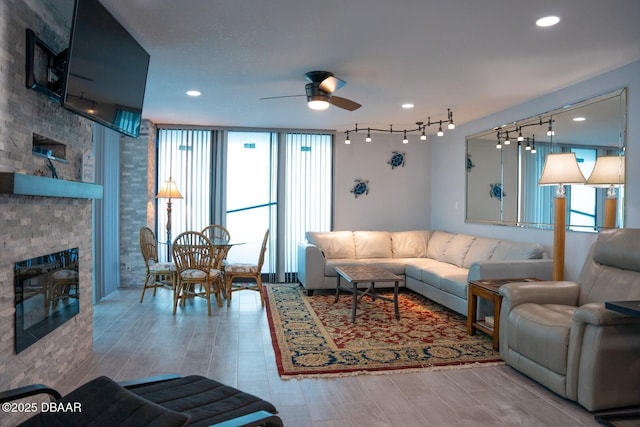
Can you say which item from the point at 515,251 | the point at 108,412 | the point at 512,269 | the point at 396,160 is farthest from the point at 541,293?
the point at 396,160

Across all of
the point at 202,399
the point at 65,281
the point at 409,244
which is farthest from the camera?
the point at 409,244

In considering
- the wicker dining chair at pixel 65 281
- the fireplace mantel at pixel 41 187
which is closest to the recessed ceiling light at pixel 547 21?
the fireplace mantel at pixel 41 187

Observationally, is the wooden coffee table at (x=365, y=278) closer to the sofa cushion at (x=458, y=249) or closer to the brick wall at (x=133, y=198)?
the sofa cushion at (x=458, y=249)

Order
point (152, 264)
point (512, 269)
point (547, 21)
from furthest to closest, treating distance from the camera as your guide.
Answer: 1. point (152, 264)
2. point (512, 269)
3. point (547, 21)

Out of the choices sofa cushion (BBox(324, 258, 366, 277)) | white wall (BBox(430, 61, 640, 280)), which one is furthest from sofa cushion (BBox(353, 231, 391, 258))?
white wall (BBox(430, 61, 640, 280))

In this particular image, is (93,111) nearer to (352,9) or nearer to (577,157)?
(352,9)

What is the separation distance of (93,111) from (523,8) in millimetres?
2663

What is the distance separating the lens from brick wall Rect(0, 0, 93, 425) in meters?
2.15

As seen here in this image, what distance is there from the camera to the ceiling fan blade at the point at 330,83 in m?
3.71

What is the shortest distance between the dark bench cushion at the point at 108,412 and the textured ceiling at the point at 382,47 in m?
2.18

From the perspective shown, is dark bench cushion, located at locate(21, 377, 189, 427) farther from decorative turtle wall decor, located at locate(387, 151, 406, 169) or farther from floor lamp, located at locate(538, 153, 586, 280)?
decorative turtle wall decor, located at locate(387, 151, 406, 169)

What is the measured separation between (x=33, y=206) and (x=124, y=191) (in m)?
3.89

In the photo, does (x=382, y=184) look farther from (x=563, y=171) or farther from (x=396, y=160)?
(x=563, y=171)

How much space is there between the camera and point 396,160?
23.6 feet
